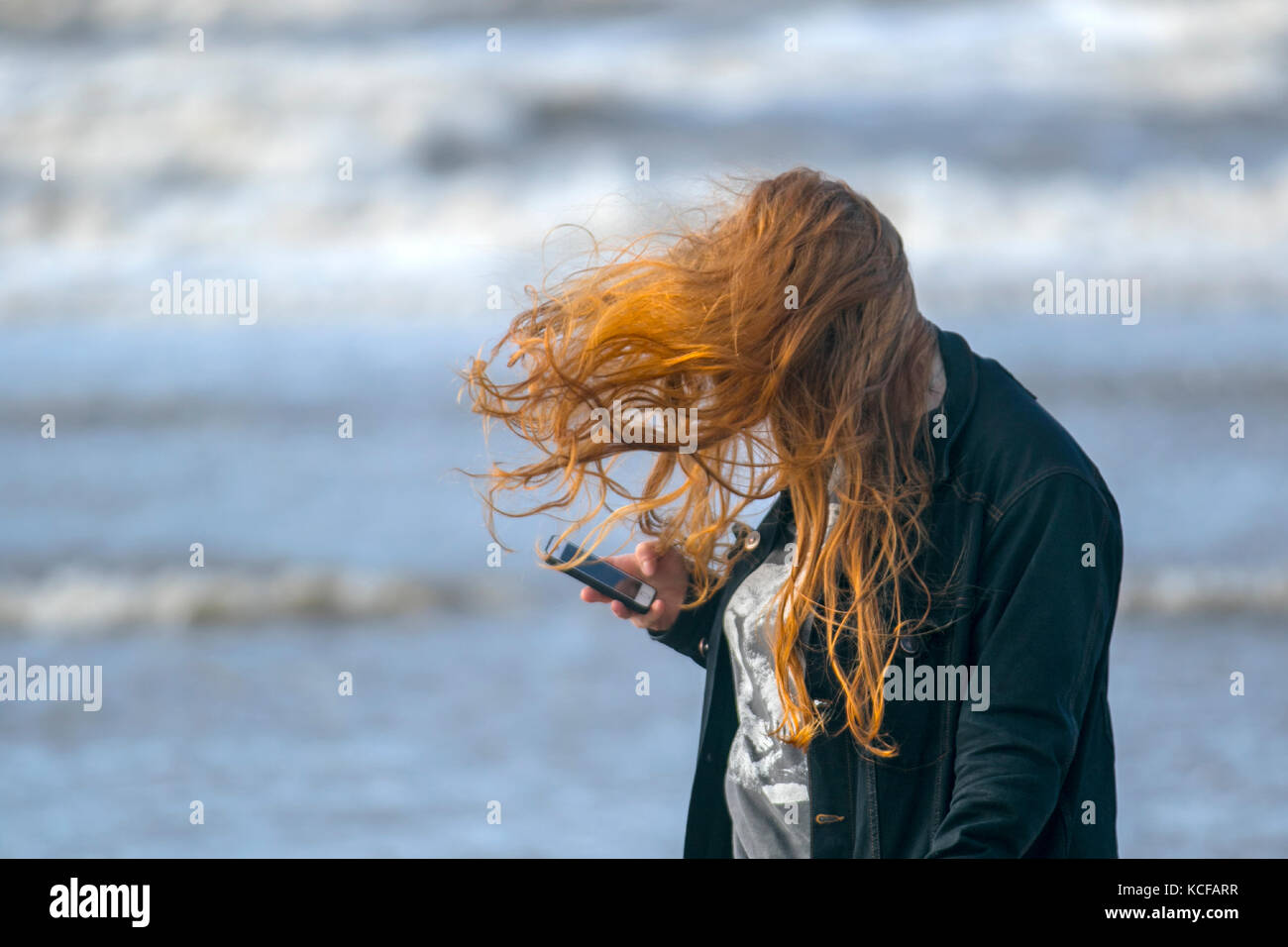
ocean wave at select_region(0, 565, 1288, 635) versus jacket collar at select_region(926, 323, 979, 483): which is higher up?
jacket collar at select_region(926, 323, 979, 483)

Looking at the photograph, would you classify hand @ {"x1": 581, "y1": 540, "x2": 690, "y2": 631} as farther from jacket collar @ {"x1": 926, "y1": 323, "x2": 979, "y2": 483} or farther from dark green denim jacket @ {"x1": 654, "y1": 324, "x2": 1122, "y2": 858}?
jacket collar @ {"x1": 926, "y1": 323, "x2": 979, "y2": 483}

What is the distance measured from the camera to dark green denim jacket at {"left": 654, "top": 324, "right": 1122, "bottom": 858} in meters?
1.56

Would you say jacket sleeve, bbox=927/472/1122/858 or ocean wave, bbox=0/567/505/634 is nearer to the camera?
jacket sleeve, bbox=927/472/1122/858

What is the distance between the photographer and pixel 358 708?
227 inches

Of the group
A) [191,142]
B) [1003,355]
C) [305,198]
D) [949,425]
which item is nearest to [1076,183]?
[1003,355]

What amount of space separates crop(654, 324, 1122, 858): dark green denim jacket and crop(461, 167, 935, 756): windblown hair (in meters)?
0.04

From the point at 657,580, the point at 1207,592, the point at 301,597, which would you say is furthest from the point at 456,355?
the point at 657,580

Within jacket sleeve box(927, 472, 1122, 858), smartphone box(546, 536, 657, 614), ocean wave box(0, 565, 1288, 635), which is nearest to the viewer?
jacket sleeve box(927, 472, 1122, 858)

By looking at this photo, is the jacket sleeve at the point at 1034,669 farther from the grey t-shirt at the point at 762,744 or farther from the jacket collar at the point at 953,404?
the grey t-shirt at the point at 762,744

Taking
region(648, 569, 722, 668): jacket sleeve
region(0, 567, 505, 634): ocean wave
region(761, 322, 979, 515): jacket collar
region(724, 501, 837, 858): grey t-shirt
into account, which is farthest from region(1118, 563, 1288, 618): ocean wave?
region(761, 322, 979, 515): jacket collar

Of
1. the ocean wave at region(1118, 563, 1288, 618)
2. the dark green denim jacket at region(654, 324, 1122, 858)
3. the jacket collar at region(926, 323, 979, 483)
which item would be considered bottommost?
the ocean wave at region(1118, 563, 1288, 618)

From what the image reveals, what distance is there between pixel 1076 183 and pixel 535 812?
14.2 meters

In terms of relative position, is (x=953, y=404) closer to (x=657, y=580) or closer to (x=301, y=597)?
(x=657, y=580)
